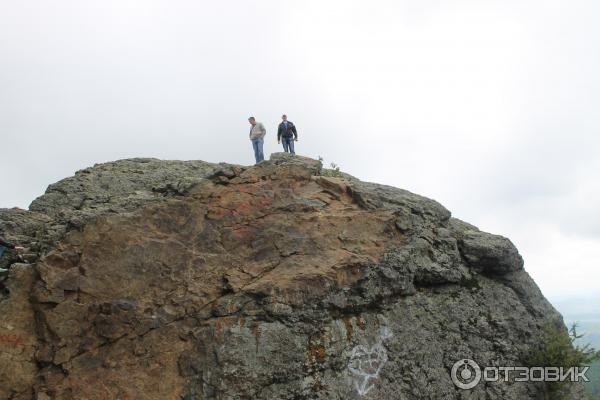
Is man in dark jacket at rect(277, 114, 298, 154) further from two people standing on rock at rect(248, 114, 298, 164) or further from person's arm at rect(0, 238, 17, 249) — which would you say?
person's arm at rect(0, 238, 17, 249)

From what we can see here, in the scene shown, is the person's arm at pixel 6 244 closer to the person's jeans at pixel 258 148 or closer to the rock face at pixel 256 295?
the rock face at pixel 256 295

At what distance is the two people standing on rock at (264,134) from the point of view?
18.5m

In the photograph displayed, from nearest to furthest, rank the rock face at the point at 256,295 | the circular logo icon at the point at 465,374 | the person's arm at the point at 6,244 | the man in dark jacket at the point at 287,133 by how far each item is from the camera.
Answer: the rock face at the point at 256,295 → the person's arm at the point at 6,244 → the circular logo icon at the point at 465,374 → the man in dark jacket at the point at 287,133

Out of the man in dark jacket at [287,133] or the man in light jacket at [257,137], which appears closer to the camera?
the man in light jacket at [257,137]

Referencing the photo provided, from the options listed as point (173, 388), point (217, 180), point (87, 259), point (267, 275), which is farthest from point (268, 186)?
point (173, 388)

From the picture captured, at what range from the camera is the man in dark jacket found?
19.5 m

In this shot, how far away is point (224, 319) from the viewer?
10.1 metres

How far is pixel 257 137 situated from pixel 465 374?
11.7 meters

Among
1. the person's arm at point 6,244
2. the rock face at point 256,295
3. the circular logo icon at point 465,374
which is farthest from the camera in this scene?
the circular logo icon at point 465,374

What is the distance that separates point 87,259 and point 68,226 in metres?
1.15

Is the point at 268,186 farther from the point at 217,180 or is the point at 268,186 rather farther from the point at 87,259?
the point at 87,259

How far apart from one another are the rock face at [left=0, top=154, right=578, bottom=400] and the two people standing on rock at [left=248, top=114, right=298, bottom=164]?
5.02 m

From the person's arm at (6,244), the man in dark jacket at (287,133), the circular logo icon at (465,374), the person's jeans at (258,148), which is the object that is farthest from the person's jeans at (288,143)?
the circular logo icon at (465,374)

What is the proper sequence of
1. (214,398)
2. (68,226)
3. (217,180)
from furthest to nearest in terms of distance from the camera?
(217,180), (68,226), (214,398)
